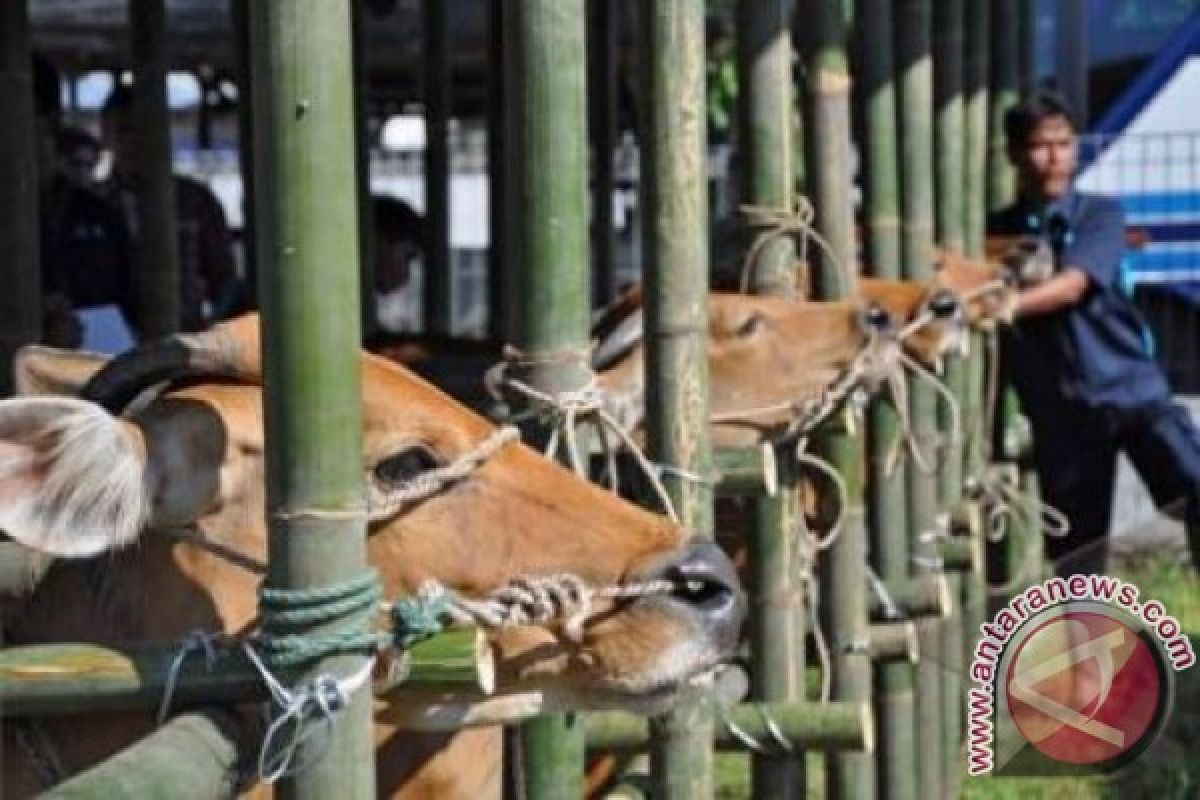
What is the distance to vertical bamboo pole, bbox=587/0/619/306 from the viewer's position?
9.52 meters

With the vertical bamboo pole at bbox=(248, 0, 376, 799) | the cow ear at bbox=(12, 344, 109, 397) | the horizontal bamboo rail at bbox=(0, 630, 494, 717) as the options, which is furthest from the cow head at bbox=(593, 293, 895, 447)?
the vertical bamboo pole at bbox=(248, 0, 376, 799)

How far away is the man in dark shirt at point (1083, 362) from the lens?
336 inches

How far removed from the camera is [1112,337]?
861cm

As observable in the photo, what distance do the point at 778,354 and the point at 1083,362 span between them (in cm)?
242

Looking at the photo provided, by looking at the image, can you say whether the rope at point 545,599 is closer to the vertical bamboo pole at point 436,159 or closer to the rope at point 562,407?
the rope at point 562,407

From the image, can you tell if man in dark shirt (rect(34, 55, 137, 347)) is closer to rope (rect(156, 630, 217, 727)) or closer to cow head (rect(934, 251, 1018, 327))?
cow head (rect(934, 251, 1018, 327))

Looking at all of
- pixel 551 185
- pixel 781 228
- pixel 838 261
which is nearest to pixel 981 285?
pixel 838 261

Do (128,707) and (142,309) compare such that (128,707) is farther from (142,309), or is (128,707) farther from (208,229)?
(208,229)

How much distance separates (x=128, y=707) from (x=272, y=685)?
203 millimetres

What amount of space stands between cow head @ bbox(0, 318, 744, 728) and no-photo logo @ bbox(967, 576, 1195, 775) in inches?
33.8

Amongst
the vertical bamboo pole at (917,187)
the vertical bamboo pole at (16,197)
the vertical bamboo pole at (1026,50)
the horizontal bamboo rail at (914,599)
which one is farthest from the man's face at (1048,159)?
the vertical bamboo pole at (16,197)

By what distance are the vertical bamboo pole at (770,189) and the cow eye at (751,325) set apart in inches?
32.4

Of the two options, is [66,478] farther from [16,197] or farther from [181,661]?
[16,197]

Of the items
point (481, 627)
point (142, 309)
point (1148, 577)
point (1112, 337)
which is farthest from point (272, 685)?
point (1112, 337)
